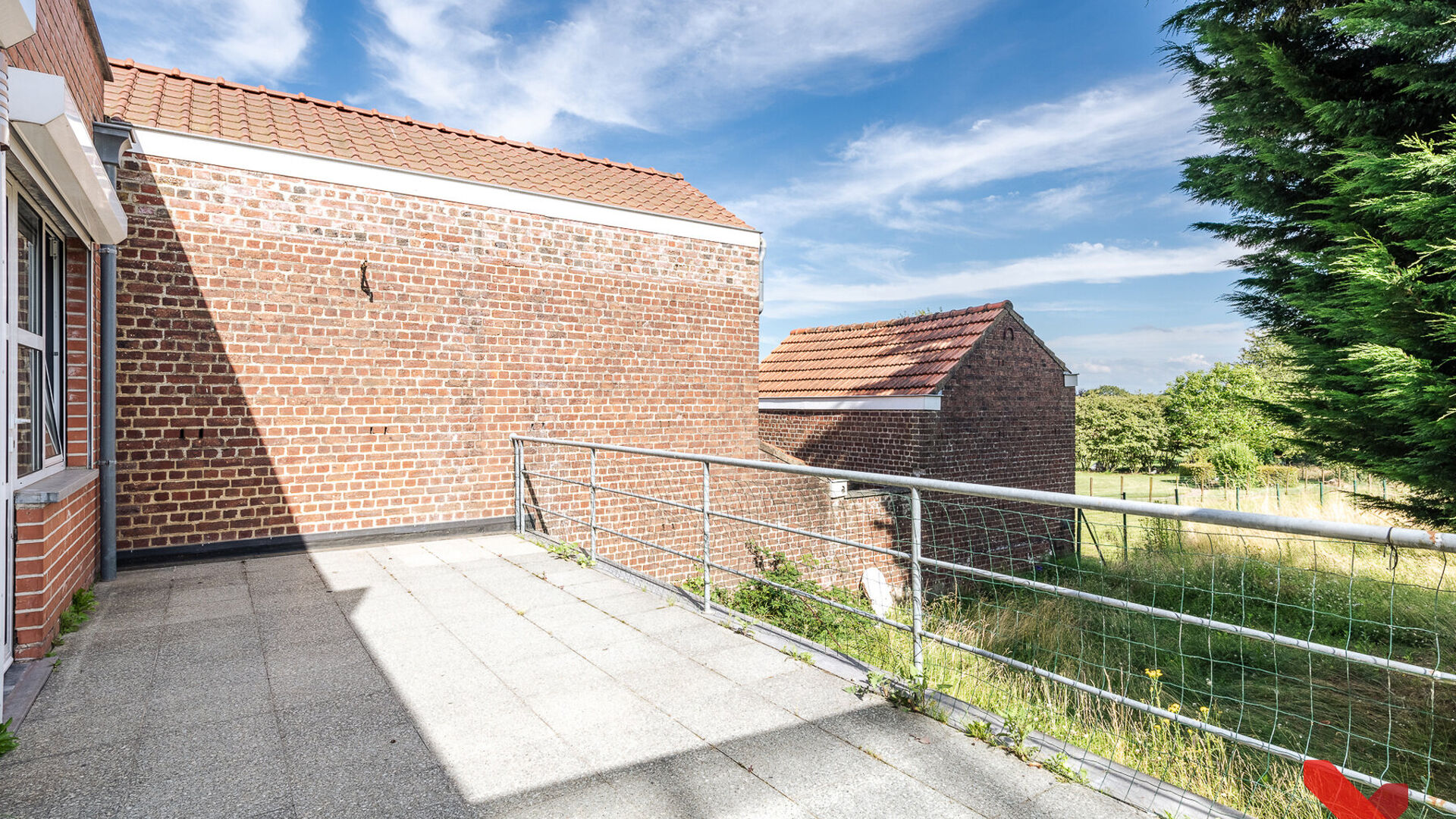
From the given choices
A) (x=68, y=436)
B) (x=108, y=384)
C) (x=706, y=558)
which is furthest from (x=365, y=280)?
(x=706, y=558)

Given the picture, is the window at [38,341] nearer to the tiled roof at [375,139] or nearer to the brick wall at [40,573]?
the brick wall at [40,573]

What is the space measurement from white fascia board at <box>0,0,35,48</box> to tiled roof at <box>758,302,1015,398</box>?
9.91 metres

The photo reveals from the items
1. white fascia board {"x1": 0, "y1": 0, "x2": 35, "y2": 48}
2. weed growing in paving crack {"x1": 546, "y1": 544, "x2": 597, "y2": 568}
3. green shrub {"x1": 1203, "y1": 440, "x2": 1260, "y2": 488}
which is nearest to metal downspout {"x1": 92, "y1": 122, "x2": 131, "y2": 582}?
white fascia board {"x1": 0, "y1": 0, "x2": 35, "y2": 48}

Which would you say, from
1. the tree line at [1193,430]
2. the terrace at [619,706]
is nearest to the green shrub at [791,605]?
the terrace at [619,706]

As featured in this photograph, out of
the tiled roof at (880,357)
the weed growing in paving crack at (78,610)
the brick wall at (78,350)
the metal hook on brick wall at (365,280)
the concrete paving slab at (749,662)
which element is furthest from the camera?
the tiled roof at (880,357)

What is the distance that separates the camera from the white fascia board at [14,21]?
2.71m

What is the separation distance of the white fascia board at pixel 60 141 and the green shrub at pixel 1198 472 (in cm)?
2357

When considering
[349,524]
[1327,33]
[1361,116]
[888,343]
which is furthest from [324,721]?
[888,343]

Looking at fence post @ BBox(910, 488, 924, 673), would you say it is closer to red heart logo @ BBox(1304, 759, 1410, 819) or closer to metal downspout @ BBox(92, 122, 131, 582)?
red heart logo @ BBox(1304, 759, 1410, 819)

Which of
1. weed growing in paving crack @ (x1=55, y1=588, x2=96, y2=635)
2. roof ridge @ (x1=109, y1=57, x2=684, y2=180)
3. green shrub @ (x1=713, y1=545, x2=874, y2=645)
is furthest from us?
green shrub @ (x1=713, y1=545, x2=874, y2=645)

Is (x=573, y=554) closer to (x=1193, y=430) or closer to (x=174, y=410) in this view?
(x=174, y=410)

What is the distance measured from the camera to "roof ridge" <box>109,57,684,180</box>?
7.15 meters

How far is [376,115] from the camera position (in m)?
8.28

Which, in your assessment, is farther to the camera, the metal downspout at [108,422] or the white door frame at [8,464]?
the metal downspout at [108,422]
